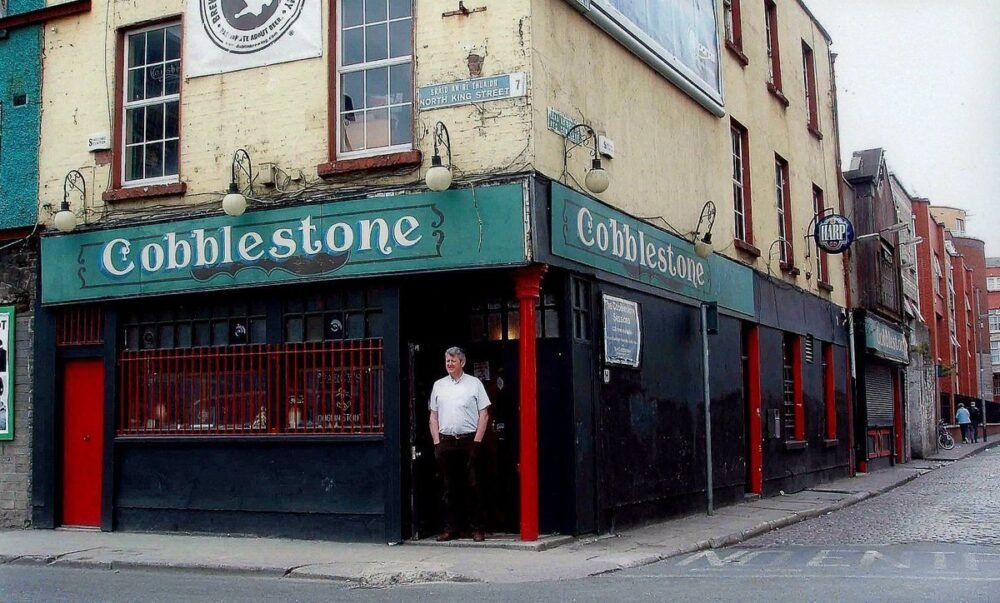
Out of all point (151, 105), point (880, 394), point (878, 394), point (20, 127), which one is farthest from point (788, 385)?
point (20, 127)

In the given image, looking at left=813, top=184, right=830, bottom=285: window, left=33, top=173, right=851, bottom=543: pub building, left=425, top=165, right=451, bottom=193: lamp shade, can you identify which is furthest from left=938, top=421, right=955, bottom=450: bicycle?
left=425, top=165, right=451, bottom=193: lamp shade

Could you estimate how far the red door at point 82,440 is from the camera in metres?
12.9

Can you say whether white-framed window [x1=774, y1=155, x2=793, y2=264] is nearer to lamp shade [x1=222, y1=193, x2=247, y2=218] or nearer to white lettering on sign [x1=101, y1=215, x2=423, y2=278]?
white lettering on sign [x1=101, y1=215, x2=423, y2=278]

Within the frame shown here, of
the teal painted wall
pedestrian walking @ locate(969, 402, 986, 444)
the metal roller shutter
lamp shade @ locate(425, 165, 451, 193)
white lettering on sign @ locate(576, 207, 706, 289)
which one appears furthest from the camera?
pedestrian walking @ locate(969, 402, 986, 444)

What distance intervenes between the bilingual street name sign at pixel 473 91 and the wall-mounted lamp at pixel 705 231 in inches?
190

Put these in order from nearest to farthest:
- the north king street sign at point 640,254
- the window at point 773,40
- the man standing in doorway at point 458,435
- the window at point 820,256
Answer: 1. the man standing in doorway at point 458,435
2. the north king street sign at point 640,254
3. the window at point 773,40
4. the window at point 820,256

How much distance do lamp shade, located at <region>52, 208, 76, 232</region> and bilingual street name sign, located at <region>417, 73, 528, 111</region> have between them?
4711 mm

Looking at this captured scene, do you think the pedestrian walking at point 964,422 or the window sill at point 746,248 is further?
the pedestrian walking at point 964,422

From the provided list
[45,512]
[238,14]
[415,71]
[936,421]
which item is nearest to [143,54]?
[238,14]

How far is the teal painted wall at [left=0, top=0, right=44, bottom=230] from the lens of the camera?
1353 cm

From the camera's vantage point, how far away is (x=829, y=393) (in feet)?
70.8

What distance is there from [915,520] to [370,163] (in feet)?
27.6

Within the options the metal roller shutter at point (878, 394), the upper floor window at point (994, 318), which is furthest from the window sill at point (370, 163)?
the upper floor window at point (994, 318)

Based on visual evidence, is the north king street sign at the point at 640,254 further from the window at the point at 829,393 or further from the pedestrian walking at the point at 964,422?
the pedestrian walking at the point at 964,422
